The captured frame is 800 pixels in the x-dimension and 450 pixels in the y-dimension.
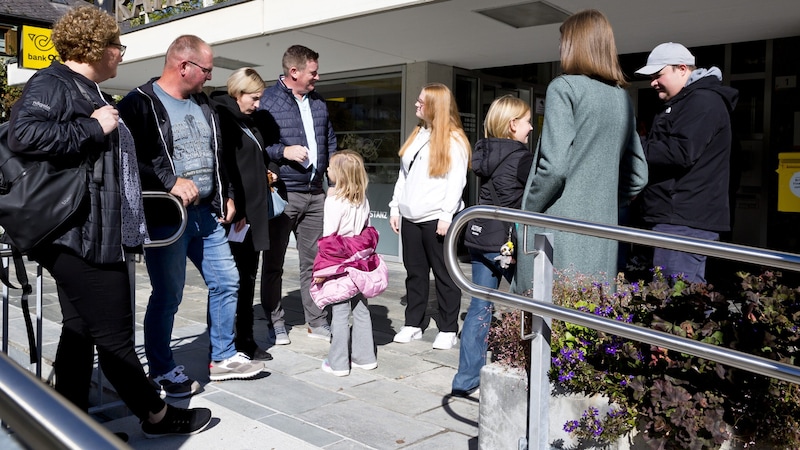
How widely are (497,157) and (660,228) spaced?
105 centimetres

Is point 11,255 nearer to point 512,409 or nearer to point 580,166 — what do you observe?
point 512,409

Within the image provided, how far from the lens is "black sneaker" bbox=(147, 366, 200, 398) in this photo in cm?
405

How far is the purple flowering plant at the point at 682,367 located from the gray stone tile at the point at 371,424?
918mm

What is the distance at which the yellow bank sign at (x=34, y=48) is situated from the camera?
11.1 metres

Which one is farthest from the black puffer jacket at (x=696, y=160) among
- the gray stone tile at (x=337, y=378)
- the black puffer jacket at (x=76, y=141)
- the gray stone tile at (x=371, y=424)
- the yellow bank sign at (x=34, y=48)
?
the yellow bank sign at (x=34, y=48)

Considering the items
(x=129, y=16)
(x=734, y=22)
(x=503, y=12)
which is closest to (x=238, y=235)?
(x=503, y=12)

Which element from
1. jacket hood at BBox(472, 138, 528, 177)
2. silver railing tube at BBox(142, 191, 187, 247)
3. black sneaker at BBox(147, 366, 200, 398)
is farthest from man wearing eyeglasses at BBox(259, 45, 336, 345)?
Answer: silver railing tube at BBox(142, 191, 187, 247)

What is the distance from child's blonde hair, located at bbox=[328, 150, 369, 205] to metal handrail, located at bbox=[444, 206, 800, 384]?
74.0 inches

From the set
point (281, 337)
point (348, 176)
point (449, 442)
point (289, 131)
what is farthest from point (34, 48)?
point (449, 442)

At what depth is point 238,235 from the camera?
15.5 ft

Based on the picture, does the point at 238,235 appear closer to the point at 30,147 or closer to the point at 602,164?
the point at 30,147

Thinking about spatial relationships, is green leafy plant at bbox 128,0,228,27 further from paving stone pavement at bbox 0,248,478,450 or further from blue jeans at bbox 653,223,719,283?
blue jeans at bbox 653,223,719,283

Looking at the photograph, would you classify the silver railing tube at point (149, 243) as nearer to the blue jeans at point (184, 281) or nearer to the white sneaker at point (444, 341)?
the blue jeans at point (184, 281)

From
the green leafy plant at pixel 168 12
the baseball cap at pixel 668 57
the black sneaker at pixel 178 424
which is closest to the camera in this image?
the black sneaker at pixel 178 424
